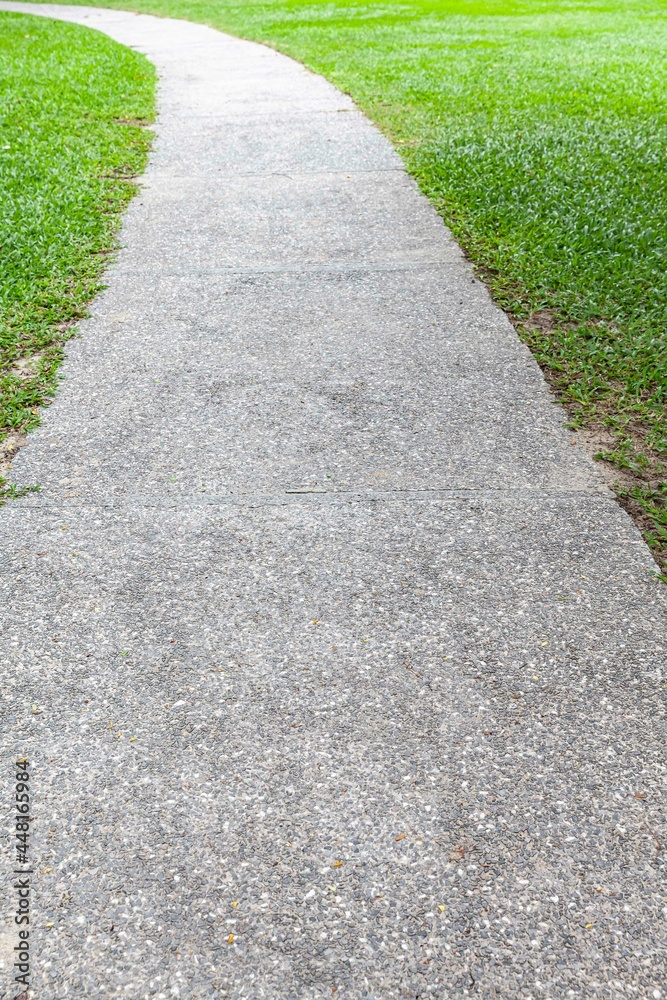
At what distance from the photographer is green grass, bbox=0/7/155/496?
4.71 metres

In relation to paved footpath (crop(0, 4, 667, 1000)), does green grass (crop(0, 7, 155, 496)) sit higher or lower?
higher

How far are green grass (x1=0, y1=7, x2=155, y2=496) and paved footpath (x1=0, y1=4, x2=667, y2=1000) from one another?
0.26 meters

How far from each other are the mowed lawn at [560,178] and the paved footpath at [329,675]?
289mm

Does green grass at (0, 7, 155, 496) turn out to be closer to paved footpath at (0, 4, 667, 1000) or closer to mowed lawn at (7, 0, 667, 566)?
paved footpath at (0, 4, 667, 1000)

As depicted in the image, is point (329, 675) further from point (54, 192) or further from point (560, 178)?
point (560, 178)

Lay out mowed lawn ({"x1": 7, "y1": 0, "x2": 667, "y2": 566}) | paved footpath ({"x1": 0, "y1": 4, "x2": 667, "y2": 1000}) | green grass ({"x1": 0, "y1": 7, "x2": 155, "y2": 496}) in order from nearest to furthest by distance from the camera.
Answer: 1. paved footpath ({"x1": 0, "y1": 4, "x2": 667, "y2": 1000})
2. mowed lawn ({"x1": 7, "y1": 0, "x2": 667, "y2": 566})
3. green grass ({"x1": 0, "y1": 7, "x2": 155, "y2": 496})

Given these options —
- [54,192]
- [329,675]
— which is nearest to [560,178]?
[54,192]

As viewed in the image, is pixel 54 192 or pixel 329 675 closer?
pixel 329 675

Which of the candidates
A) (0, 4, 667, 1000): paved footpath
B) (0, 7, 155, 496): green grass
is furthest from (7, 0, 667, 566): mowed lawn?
(0, 7, 155, 496): green grass

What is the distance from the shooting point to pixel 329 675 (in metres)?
2.65

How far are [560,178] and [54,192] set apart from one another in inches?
167

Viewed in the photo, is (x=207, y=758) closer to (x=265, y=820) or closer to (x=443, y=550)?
(x=265, y=820)

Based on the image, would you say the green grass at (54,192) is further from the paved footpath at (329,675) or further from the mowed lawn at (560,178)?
the mowed lawn at (560,178)

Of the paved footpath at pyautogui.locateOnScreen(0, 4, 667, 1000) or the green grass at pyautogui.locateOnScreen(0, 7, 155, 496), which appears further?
the green grass at pyautogui.locateOnScreen(0, 7, 155, 496)
